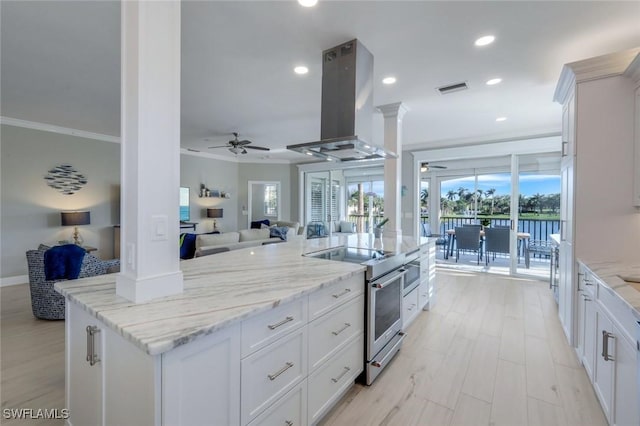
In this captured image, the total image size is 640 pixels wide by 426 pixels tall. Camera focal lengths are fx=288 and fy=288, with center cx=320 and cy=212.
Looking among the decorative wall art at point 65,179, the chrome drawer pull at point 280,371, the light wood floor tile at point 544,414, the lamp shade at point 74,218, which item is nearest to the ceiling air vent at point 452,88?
the light wood floor tile at point 544,414

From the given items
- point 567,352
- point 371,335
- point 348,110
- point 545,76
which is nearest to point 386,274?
point 371,335

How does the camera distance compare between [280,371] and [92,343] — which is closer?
[92,343]

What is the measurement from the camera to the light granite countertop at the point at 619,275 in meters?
1.34

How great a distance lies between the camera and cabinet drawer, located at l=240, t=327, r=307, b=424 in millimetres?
1249

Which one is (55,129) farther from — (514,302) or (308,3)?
(514,302)

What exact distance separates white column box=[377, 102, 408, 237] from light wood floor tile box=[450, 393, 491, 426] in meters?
2.26

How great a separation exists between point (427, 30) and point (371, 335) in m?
2.40

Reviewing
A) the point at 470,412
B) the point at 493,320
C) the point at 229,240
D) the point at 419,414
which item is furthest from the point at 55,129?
the point at 493,320

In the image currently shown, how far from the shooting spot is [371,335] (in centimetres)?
208

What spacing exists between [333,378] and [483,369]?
1400 mm

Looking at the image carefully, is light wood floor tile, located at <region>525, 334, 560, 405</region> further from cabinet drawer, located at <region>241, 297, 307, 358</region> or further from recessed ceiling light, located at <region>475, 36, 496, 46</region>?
recessed ceiling light, located at <region>475, 36, 496, 46</region>

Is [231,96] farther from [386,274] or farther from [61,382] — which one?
[61,382]

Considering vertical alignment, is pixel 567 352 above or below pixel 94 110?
below

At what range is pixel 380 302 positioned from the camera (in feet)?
7.17
